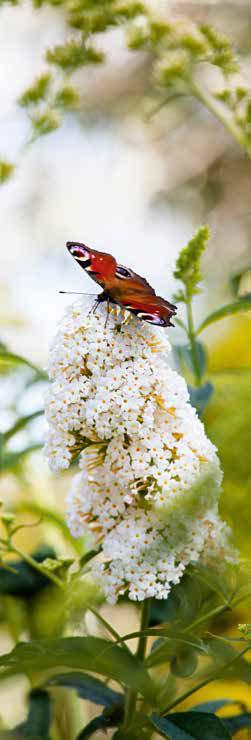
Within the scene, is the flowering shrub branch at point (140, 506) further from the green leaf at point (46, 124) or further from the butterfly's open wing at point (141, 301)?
the green leaf at point (46, 124)

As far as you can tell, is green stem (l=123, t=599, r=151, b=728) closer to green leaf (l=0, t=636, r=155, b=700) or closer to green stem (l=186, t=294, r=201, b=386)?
green leaf (l=0, t=636, r=155, b=700)

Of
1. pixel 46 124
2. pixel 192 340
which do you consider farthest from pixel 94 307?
pixel 46 124

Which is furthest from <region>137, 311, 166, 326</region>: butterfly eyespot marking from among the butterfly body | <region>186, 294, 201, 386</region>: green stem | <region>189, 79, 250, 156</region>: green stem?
<region>189, 79, 250, 156</region>: green stem

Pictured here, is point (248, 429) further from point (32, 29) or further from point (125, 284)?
point (32, 29)

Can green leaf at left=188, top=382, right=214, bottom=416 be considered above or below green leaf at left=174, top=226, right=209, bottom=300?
below

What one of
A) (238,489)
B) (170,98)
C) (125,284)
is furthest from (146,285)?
(170,98)

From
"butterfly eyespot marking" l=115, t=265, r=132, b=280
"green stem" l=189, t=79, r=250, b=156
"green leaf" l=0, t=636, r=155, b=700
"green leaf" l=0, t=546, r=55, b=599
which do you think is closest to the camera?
"green leaf" l=0, t=636, r=155, b=700
